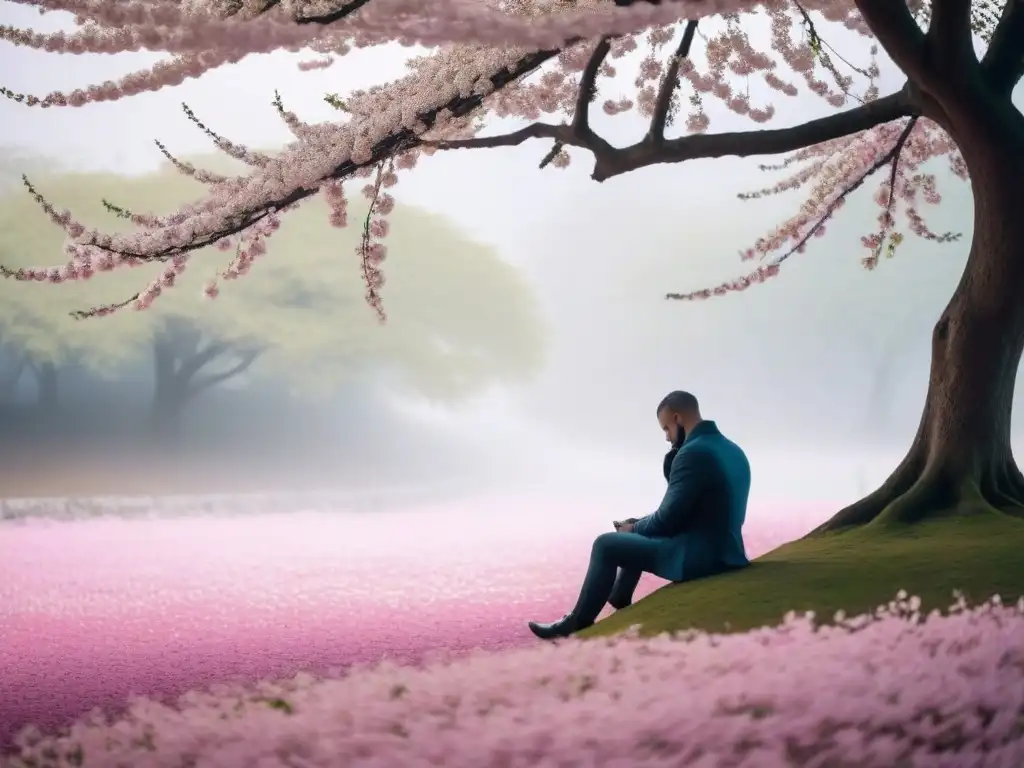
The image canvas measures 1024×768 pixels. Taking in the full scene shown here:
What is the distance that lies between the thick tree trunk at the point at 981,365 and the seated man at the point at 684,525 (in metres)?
1.00

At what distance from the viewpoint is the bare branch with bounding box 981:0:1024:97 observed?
4.55 metres

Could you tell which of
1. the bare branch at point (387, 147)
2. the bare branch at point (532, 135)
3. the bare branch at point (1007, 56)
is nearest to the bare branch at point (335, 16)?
the bare branch at point (387, 147)

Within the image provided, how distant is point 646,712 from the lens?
226 centimetres

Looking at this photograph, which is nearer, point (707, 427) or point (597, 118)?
point (707, 427)

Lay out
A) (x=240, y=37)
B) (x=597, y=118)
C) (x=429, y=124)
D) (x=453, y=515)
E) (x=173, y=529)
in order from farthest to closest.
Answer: (x=597, y=118)
(x=453, y=515)
(x=173, y=529)
(x=429, y=124)
(x=240, y=37)

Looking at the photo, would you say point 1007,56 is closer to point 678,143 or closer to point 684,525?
point 678,143


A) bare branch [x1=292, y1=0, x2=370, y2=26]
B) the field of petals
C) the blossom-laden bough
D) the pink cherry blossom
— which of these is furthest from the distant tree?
the blossom-laden bough

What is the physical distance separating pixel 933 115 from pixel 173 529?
7.65 metres

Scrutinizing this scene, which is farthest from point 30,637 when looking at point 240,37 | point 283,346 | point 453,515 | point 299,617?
point 283,346

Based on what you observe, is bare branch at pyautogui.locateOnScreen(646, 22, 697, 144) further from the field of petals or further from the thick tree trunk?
the field of petals

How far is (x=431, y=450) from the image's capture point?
1517 centimetres

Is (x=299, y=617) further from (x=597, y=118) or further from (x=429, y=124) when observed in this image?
(x=597, y=118)

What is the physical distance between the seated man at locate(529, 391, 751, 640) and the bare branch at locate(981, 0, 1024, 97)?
2210 mm

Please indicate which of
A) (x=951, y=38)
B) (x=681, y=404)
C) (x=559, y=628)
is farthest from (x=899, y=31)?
(x=559, y=628)
